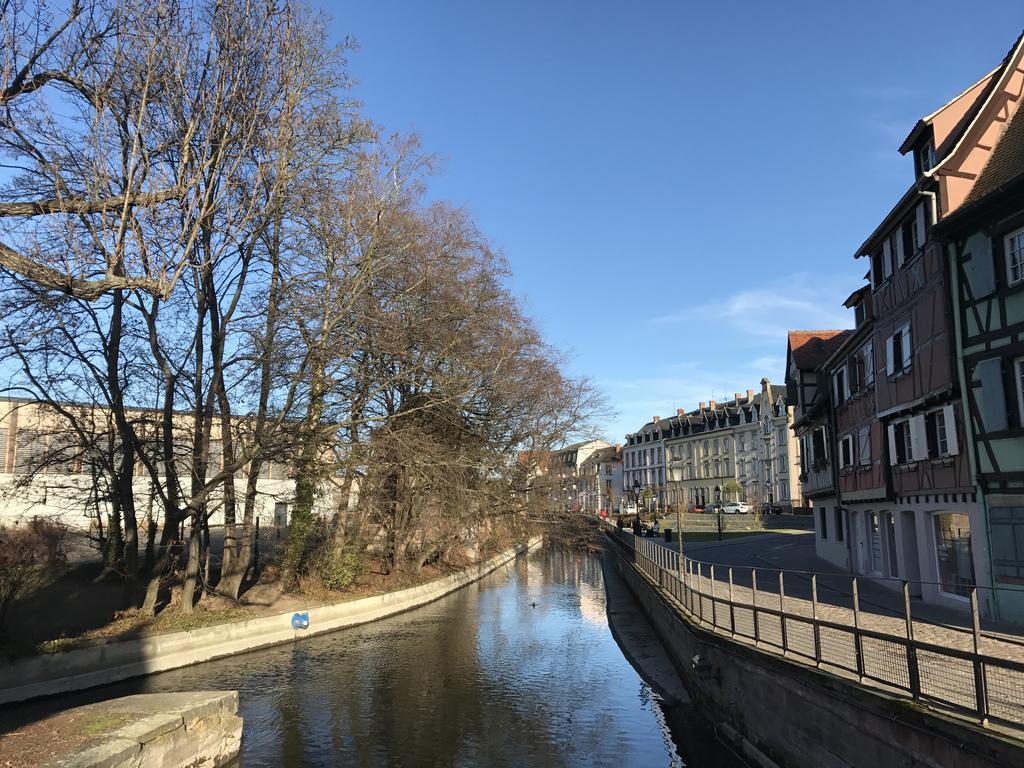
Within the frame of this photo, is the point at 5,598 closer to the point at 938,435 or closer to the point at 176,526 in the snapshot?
the point at 176,526

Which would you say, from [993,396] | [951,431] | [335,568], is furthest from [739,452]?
[993,396]

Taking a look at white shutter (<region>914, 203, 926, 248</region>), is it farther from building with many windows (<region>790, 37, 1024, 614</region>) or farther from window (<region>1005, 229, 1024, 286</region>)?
window (<region>1005, 229, 1024, 286</region>)

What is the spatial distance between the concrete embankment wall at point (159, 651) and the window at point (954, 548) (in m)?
17.4

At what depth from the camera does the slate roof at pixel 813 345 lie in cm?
3325

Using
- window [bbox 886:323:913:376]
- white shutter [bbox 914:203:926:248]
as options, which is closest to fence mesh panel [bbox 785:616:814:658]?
window [bbox 886:323:913:376]

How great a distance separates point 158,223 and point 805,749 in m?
12.8

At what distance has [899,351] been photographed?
19.7 meters

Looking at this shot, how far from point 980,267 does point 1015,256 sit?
73 centimetres

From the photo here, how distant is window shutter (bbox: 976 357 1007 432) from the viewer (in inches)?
575

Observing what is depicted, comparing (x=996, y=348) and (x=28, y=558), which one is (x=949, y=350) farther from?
(x=28, y=558)

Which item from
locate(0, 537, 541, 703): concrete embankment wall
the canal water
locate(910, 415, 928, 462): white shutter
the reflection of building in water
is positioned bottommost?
the reflection of building in water

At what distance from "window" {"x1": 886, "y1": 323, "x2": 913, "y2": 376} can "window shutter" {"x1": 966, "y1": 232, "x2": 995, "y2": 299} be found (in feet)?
11.0

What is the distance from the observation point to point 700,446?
94188 mm

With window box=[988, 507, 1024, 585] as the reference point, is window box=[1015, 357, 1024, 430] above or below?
above
